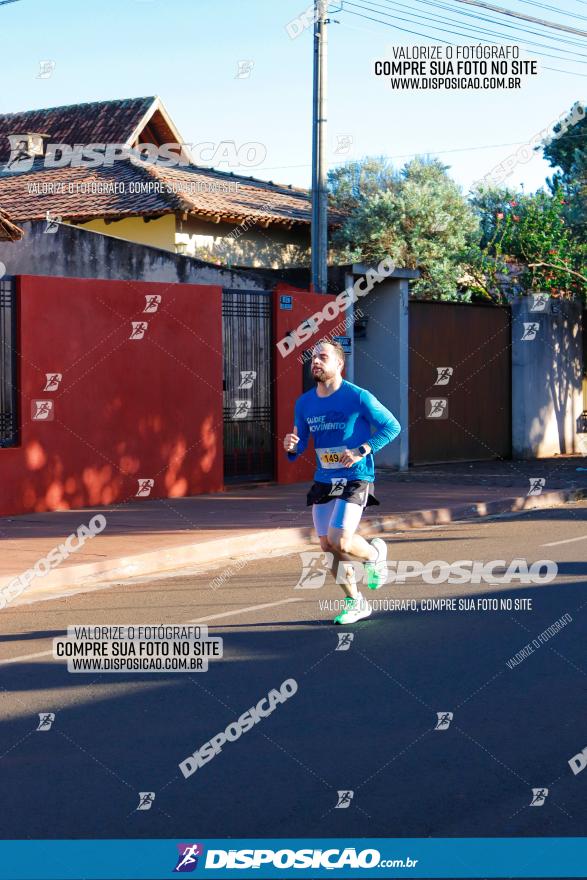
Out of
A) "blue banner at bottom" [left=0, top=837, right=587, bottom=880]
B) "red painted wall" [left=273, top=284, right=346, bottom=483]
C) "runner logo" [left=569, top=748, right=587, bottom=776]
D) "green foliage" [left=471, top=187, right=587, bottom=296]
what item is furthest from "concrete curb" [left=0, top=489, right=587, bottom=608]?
"green foliage" [left=471, top=187, right=587, bottom=296]

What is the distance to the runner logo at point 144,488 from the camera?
17312 mm

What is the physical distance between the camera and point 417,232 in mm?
30641

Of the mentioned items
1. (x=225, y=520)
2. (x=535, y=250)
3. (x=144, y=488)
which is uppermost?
(x=535, y=250)

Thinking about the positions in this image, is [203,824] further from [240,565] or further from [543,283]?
[543,283]

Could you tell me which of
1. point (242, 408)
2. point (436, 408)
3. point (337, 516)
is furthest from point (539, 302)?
point (337, 516)

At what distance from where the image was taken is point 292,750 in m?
6.00

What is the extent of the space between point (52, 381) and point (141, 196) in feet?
43.8

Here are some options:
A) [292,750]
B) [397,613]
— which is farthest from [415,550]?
[292,750]

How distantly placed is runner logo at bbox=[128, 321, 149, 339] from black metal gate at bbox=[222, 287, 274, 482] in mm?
1712

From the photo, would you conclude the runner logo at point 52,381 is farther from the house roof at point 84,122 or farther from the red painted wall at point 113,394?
the house roof at point 84,122

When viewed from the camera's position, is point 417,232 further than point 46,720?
Yes

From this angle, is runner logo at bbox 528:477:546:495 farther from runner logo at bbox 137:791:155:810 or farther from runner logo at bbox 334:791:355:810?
runner logo at bbox 137:791:155:810

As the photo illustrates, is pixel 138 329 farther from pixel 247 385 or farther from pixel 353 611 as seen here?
pixel 353 611

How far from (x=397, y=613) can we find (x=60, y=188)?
23081 millimetres
